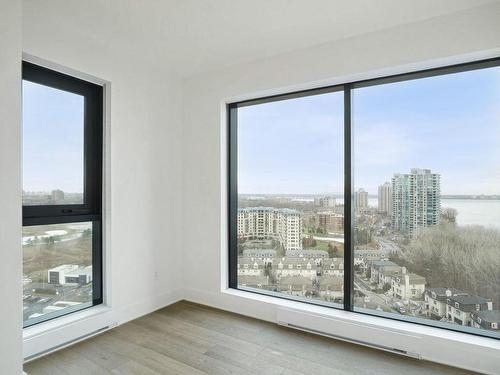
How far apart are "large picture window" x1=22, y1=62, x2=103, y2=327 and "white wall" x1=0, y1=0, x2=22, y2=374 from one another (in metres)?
0.84

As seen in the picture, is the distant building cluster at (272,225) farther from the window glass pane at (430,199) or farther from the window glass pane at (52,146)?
the window glass pane at (52,146)

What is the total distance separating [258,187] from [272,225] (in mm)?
474

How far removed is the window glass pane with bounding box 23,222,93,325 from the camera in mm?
2439

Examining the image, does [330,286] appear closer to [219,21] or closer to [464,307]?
[464,307]

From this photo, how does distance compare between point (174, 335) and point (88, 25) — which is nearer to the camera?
point (88, 25)

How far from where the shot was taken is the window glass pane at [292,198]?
2967 millimetres

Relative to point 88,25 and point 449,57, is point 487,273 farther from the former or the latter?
point 88,25

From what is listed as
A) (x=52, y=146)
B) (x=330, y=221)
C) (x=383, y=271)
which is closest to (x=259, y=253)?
(x=330, y=221)

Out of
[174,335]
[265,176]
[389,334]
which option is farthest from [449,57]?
[174,335]

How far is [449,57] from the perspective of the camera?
2.30 meters

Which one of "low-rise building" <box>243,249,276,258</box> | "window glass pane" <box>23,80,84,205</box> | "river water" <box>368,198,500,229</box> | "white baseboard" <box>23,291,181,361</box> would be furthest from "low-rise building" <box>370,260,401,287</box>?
"window glass pane" <box>23,80,84,205</box>

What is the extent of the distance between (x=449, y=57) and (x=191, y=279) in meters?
3.47

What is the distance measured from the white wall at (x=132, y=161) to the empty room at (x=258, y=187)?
0.7 inches

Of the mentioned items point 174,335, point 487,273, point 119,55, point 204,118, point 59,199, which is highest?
point 119,55
